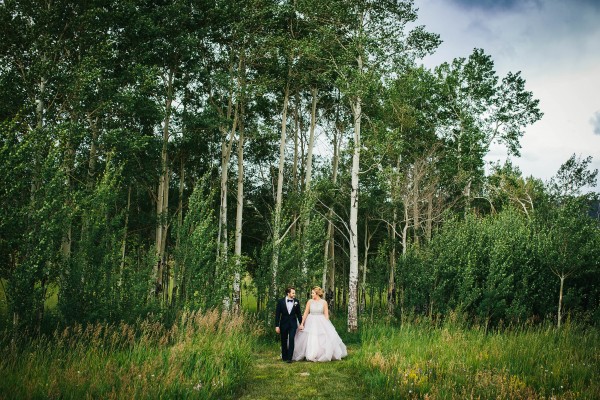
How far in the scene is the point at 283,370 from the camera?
30.9 feet

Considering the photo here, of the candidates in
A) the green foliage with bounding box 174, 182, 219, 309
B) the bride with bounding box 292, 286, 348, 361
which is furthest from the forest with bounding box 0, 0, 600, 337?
the bride with bounding box 292, 286, 348, 361

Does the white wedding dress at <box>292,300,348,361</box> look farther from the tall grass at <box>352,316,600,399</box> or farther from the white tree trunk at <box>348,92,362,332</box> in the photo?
the white tree trunk at <box>348,92,362,332</box>

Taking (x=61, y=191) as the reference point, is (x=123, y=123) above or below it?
above

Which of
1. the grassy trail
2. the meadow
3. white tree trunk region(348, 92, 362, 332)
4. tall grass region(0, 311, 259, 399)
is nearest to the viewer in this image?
tall grass region(0, 311, 259, 399)

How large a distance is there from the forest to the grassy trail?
11.4 feet

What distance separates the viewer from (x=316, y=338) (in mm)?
10539

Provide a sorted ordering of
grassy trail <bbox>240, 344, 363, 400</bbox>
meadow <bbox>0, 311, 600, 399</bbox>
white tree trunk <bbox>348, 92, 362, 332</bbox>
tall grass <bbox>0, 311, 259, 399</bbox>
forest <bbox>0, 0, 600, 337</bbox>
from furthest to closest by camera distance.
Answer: white tree trunk <bbox>348, 92, 362, 332</bbox>, forest <bbox>0, 0, 600, 337</bbox>, grassy trail <bbox>240, 344, 363, 400</bbox>, meadow <bbox>0, 311, 600, 399</bbox>, tall grass <bbox>0, 311, 259, 399</bbox>

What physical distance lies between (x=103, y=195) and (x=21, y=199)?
2.02m

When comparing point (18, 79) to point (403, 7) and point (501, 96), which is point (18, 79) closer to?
point (403, 7)

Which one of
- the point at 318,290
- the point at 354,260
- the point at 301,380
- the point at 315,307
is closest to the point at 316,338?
the point at 315,307

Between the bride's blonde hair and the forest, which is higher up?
the forest

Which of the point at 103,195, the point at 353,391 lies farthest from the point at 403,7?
the point at 353,391

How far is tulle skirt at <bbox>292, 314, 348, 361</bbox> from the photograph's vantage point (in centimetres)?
1041

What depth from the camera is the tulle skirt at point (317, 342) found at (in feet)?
34.2
